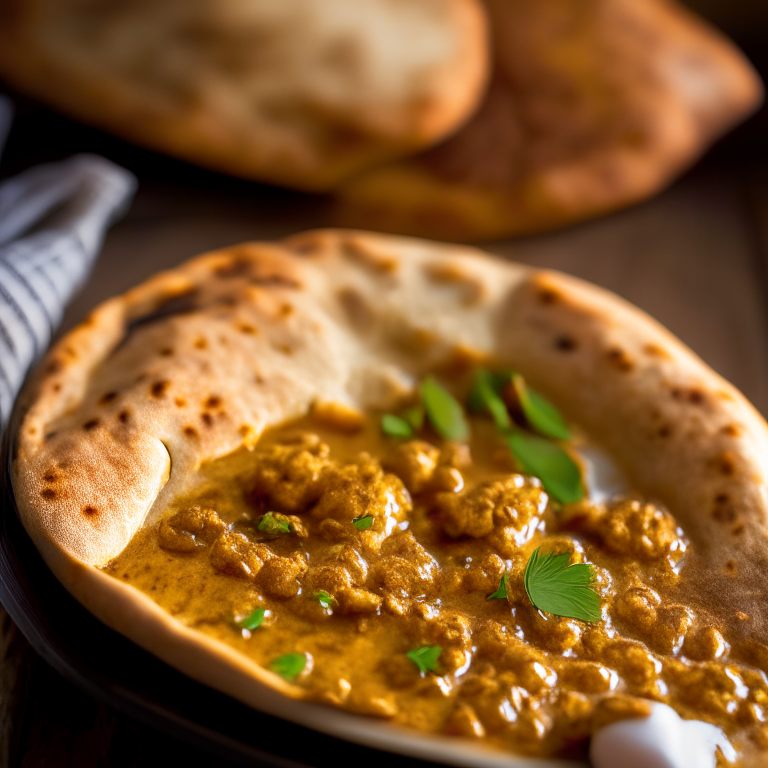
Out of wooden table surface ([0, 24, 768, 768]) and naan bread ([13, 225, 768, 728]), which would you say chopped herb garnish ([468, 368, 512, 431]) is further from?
wooden table surface ([0, 24, 768, 768])

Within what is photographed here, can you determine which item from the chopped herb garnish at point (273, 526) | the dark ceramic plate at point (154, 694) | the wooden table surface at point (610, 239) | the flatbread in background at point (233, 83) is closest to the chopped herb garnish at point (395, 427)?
the chopped herb garnish at point (273, 526)

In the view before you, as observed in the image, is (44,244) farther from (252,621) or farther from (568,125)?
(568,125)

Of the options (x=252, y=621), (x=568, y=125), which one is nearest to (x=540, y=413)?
(x=252, y=621)

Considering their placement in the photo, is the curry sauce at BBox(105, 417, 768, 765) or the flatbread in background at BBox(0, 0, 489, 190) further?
the flatbread in background at BBox(0, 0, 489, 190)

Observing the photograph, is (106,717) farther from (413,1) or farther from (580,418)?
(413,1)

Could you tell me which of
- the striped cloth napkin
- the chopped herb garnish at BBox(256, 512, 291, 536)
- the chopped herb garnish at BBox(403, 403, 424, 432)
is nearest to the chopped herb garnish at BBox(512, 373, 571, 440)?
the chopped herb garnish at BBox(403, 403, 424, 432)

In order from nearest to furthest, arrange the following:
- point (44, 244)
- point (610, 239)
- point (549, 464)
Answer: point (549, 464) → point (44, 244) → point (610, 239)
